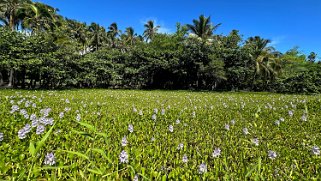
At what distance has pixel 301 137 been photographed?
4488mm

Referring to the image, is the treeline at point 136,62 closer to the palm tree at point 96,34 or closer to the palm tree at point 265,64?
the palm tree at point 265,64

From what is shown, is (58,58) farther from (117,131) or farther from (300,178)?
(300,178)

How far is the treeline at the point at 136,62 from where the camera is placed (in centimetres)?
1959

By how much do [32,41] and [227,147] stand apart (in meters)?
18.9

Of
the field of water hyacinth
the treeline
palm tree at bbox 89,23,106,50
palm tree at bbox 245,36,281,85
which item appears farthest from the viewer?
palm tree at bbox 89,23,106,50

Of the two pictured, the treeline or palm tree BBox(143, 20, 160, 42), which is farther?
palm tree BBox(143, 20, 160, 42)

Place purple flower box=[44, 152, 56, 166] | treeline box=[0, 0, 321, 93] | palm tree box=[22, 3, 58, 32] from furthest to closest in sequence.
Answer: palm tree box=[22, 3, 58, 32] < treeline box=[0, 0, 321, 93] < purple flower box=[44, 152, 56, 166]

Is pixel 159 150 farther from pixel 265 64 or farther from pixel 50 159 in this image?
pixel 265 64

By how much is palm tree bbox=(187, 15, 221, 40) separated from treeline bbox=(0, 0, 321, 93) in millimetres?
143

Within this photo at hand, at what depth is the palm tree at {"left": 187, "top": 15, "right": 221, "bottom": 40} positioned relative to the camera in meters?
37.8

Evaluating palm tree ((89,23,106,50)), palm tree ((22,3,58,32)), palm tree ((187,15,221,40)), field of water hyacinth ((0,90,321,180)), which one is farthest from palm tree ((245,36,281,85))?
palm tree ((89,23,106,50))

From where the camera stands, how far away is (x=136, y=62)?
29.7 m

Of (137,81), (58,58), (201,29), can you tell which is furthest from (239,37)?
(58,58)

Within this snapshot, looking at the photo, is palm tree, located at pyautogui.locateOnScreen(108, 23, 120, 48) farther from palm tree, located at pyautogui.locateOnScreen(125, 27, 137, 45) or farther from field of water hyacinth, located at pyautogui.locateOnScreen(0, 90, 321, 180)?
field of water hyacinth, located at pyautogui.locateOnScreen(0, 90, 321, 180)
